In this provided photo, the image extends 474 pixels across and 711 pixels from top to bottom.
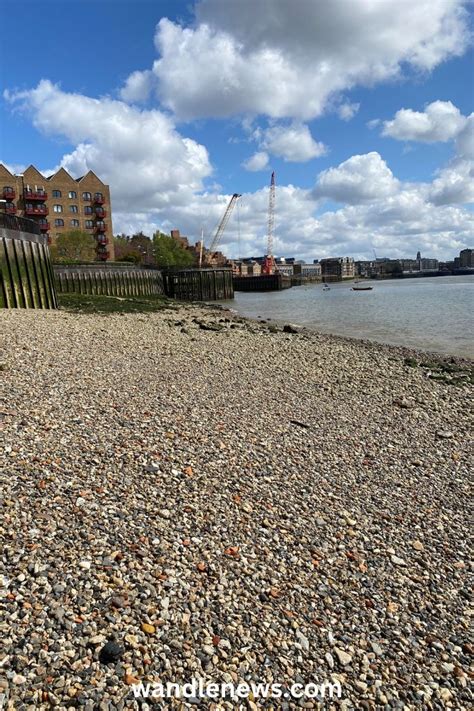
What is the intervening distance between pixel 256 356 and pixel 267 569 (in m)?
11.6

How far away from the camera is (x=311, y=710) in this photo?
3270mm

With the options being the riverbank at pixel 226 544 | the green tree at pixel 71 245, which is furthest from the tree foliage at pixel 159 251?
the riverbank at pixel 226 544

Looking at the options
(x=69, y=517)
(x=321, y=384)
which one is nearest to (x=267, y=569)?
(x=69, y=517)

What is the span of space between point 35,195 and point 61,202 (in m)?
5.32

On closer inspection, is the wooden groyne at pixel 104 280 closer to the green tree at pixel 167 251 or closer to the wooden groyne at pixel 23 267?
the wooden groyne at pixel 23 267

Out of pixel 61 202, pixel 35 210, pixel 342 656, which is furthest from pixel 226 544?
pixel 61 202

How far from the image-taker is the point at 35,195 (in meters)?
78.8

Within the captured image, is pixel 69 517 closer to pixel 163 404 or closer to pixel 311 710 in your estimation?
pixel 311 710

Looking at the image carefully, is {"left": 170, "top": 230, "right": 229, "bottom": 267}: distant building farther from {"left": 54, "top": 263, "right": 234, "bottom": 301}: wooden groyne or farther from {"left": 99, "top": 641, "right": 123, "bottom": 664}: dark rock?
{"left": 99, "top": 641, "right": 123, "bottom": 664}: dark rock

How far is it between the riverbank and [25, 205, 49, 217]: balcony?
79344 millimetres

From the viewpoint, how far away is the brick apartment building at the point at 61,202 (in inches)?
3054

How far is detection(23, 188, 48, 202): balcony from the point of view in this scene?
78.4m

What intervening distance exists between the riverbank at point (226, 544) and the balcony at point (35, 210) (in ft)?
260

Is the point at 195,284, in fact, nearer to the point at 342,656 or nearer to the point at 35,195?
the point at 35,195
